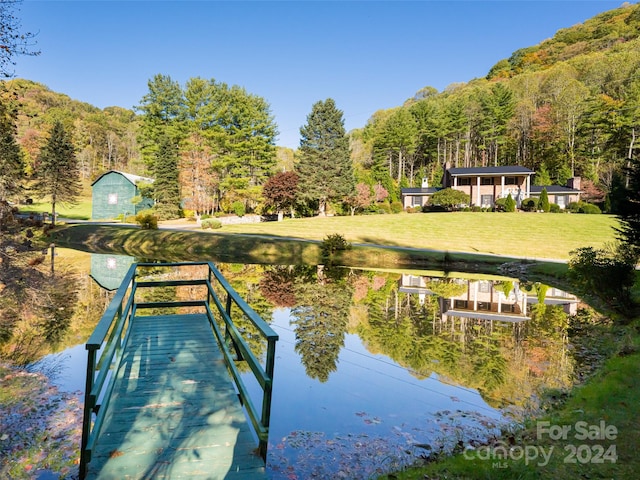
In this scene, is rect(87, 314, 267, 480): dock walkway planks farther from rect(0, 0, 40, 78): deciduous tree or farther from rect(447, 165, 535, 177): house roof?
rect(447, 165, 535, 177): house roof

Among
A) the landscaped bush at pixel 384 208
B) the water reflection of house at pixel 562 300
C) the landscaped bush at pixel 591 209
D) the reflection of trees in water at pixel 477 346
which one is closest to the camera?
the reflection of trees in water at pixel 477 346

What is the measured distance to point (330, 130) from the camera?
46.8 metres

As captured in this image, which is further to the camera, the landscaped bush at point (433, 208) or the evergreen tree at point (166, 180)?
the landscaped bush at point (433, 208)

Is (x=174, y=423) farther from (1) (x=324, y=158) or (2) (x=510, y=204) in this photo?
(1) (x=324, y=158)

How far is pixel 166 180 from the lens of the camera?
4203 cm

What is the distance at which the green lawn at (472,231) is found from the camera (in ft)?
88.1

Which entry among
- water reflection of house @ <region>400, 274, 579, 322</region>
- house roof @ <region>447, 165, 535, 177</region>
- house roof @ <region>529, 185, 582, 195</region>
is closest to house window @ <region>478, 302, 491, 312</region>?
water reflection of house @ <region>400, 274, 579, 322</region>

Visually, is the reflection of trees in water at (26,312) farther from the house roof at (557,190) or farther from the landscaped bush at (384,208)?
the house roof at (557,190)

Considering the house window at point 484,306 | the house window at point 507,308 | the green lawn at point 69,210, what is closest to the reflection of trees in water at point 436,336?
the house window at point 507,308

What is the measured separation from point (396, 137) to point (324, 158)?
2324 centimetres

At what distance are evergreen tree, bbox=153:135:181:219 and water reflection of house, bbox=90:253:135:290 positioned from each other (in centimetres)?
1877

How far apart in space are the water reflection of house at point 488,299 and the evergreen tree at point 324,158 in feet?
91.0

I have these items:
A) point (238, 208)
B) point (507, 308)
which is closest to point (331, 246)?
point (507, 308)

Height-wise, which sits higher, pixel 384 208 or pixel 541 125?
pixel 541 125
